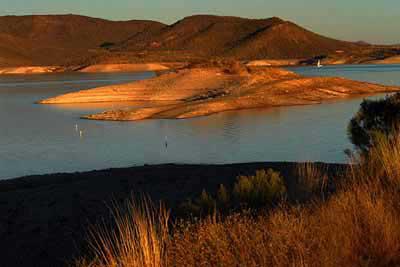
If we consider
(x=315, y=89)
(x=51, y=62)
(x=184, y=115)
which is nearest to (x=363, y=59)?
(x=51, y=62)

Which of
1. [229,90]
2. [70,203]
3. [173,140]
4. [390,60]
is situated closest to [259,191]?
[70,203]

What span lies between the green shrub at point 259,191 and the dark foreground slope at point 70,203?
196 mm

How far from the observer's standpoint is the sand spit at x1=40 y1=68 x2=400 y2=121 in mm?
41281

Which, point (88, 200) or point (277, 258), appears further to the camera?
point (88, 200)

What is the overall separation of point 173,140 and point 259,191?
18.0 m

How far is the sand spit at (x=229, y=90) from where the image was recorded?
41281 millimetres

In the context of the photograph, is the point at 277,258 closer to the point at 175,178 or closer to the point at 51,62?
the point at 175,178

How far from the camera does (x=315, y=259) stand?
150 inches

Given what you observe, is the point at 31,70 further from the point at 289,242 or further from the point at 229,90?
the point at 289,242

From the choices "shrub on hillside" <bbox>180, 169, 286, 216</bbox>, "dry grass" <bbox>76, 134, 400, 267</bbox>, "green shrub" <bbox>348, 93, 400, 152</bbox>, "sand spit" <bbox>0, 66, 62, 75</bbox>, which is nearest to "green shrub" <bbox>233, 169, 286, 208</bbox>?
"shrub on hillside" <bbox>180, 169, 286, 216</bbox>

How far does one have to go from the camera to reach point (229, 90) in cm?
4634

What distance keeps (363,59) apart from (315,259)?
162 metres

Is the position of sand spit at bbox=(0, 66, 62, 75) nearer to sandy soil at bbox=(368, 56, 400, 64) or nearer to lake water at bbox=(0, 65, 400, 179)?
sandy soil at bbox=(368, 56, 400, 64)

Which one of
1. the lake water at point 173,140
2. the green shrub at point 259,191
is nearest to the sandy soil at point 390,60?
the lake water at point 173,140
